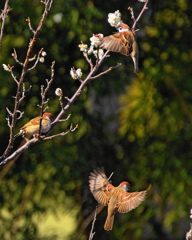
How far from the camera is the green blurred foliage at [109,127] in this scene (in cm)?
438

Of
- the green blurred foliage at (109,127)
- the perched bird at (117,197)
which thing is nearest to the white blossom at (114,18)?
the perched bird at (117,197)

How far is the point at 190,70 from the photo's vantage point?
183 inches

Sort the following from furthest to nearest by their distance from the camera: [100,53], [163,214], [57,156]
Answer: [163,214]
[57,156]
[100,53]

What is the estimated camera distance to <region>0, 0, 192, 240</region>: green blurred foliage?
4.38 meters

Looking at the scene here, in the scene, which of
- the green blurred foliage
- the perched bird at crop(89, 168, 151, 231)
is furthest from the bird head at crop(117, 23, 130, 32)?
the green blurred foliage

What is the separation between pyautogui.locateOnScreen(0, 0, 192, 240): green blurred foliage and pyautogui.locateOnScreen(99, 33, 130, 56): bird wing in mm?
2030

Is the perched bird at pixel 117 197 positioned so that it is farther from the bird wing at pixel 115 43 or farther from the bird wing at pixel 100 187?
the bird wing at pixel 115 43

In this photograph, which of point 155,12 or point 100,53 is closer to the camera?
point 100,53

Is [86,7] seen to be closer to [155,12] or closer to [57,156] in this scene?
[155,12]

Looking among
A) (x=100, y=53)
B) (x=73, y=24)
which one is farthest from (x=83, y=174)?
(x=100, y=53)

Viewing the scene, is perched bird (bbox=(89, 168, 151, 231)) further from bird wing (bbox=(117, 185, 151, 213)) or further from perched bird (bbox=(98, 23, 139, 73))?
perched bird (bbox=(98, 23, 139, 73))

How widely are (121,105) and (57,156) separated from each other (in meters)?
0.56

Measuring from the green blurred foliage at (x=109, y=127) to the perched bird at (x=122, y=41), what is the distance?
2008mm

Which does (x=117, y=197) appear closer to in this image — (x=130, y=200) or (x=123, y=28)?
(x=130, y=200)
